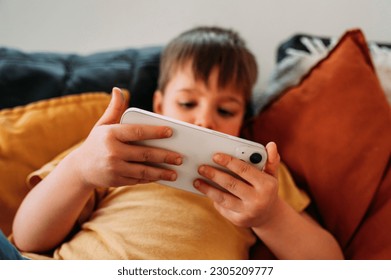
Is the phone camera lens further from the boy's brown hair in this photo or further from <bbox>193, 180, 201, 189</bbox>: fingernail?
the boy's brown hair

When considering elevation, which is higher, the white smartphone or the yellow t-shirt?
the white smartphone

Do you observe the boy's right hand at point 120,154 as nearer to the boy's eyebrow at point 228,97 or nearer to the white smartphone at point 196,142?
the white smartphone at point 196,142

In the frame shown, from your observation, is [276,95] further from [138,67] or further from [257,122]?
[138,67]

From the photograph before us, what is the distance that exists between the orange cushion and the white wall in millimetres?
131

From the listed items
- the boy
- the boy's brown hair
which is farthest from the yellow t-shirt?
the boy's brown hair

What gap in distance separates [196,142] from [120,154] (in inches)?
3.8

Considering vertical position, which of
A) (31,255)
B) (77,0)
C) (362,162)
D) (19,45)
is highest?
(77,0)

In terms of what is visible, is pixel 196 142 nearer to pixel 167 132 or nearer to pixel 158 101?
pixel 167 132

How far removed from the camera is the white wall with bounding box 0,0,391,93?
0.78 meters

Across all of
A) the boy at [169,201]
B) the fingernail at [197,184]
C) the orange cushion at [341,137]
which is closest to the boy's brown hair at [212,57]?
the boy at [169,201]
